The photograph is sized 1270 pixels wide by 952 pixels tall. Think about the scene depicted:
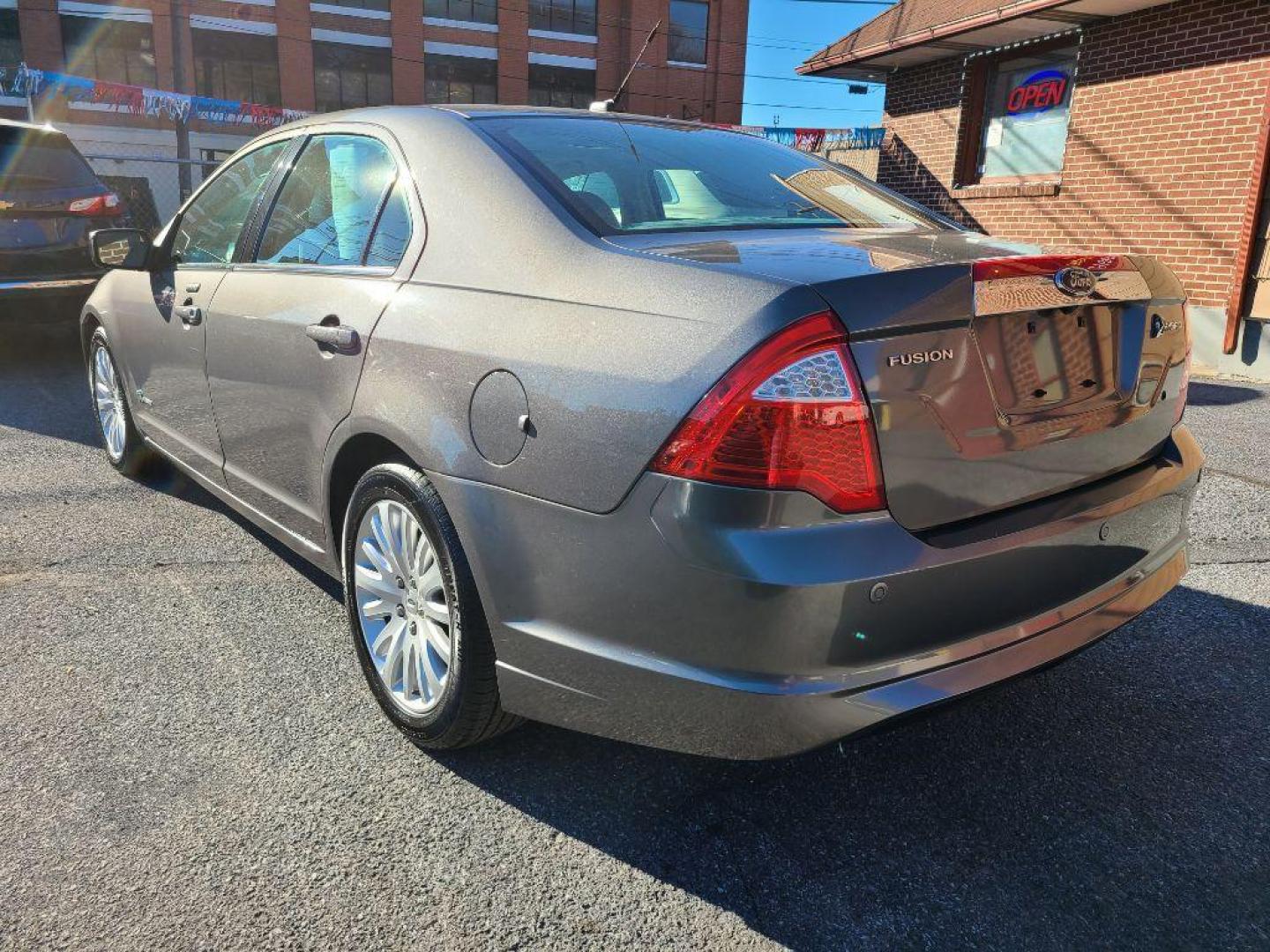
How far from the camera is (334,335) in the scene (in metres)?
2.62

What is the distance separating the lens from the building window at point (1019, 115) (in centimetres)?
1055

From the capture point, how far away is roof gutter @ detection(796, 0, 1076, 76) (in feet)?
31.1

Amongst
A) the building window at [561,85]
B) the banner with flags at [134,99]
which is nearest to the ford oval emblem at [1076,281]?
the banner with flags at [134,99]

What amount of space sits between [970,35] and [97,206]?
8.91 metres

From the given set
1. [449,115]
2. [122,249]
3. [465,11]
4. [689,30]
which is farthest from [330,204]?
[689,30]

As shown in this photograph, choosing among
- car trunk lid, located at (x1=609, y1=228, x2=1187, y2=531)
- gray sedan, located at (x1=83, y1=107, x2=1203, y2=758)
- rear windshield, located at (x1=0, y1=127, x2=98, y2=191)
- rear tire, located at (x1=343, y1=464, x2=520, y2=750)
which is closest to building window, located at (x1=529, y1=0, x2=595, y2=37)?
rear windshield, located at (x1=0, y1=127, x2=98, y2=191)

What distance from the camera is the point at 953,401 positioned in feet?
6.12

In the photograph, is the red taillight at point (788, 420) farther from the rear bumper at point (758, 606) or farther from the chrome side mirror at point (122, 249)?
the chrome side mirror at point (122, 249)

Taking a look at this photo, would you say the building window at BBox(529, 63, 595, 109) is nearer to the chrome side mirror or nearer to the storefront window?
the storefront window

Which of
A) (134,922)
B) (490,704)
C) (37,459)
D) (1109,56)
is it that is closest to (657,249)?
(490,704)

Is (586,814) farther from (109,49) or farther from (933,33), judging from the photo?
(109,49)

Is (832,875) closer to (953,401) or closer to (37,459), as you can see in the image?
(953,401)

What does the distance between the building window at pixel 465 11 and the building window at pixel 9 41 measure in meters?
13.9

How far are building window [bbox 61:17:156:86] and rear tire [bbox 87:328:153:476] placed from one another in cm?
3554
